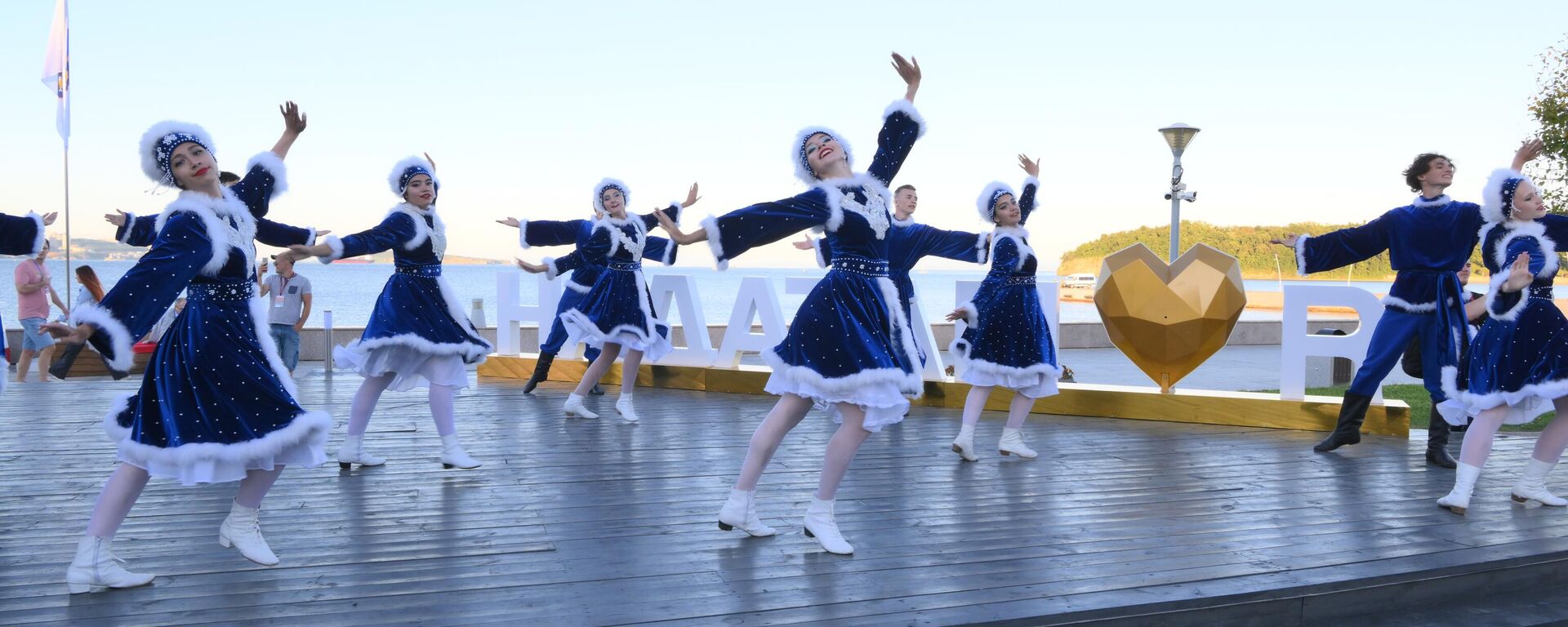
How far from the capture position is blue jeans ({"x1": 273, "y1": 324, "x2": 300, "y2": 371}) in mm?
11547

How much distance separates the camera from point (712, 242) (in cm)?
405

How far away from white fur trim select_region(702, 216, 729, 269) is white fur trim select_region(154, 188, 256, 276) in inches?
63.2

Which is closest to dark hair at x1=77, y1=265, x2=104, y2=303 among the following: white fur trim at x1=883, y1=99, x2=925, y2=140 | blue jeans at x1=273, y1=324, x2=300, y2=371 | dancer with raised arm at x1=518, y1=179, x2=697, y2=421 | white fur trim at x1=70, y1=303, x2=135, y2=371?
blue jeans at x1=273, y1=324, x2=300, y2=371

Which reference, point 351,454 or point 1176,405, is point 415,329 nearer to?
point 351,454

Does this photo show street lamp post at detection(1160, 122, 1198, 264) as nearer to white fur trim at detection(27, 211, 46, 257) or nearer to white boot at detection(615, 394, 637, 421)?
white boot at detection(615, 394, 637, 421)

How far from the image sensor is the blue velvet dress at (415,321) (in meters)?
5.53

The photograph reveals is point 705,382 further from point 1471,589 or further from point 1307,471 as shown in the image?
point 1471,589

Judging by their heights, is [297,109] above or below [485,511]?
above

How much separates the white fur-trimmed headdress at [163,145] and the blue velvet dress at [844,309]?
1827 millimetres

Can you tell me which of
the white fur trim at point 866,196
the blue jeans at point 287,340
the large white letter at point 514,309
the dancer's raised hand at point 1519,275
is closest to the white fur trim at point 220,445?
the white fur trim at point 866,196

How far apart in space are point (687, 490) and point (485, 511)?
3.22 feet

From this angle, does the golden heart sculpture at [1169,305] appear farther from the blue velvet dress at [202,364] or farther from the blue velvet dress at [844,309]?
the blue velvet dress at [202,364]

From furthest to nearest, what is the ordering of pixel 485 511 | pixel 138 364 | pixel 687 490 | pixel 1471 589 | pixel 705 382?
pixel 138 364 → pixel 705 382 → pixel 687 490 → pixel 485 511 → pixel 1471 589

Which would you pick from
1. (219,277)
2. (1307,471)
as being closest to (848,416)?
(219,277)
